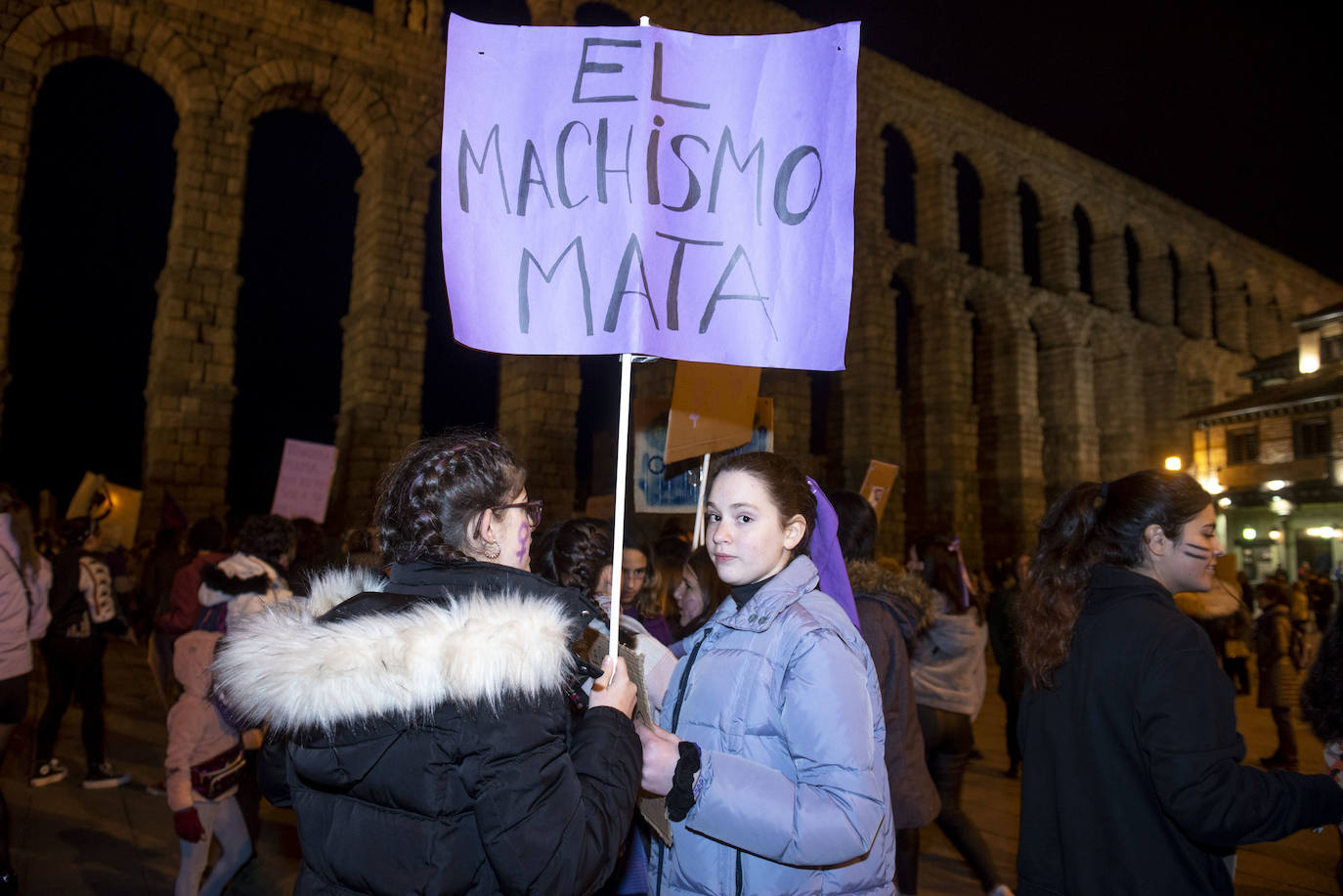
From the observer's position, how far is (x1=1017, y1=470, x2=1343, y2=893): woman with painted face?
1.84 m

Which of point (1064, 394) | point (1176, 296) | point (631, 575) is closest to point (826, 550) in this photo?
Answer: point (631, 575)

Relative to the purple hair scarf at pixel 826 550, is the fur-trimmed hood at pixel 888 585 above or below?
below

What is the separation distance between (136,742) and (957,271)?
19904mm

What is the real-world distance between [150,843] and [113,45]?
12.4m

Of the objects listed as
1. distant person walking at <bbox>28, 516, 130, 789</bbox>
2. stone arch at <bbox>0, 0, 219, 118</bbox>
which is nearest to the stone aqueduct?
stone arch at <bbox>0, 0, 219, 118</bbox>

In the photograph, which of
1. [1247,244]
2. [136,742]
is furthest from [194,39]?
[1247,244]

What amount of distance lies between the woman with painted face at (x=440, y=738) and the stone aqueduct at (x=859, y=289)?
11.6 meters

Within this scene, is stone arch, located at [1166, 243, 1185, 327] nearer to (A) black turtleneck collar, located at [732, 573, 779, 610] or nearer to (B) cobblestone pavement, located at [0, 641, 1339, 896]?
(B) cobblestone pavement, located at [0, 641, 1339, 896]

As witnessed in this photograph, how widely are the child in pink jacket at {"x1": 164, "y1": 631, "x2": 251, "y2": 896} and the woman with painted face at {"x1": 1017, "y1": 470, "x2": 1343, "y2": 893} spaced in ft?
9.86

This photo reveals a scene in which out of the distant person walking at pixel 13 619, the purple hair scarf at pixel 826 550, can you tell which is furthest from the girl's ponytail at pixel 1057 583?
the distant person walking at pixel 13 619

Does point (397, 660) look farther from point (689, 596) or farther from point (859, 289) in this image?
point (859, 289)

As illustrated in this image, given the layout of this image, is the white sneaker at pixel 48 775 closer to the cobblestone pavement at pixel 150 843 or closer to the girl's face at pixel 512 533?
the cobblestone pavement at pixel 150 843

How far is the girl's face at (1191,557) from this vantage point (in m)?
2.12

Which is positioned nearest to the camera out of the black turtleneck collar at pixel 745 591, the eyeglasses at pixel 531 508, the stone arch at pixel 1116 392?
the eyeglasses at pixel 531 508
